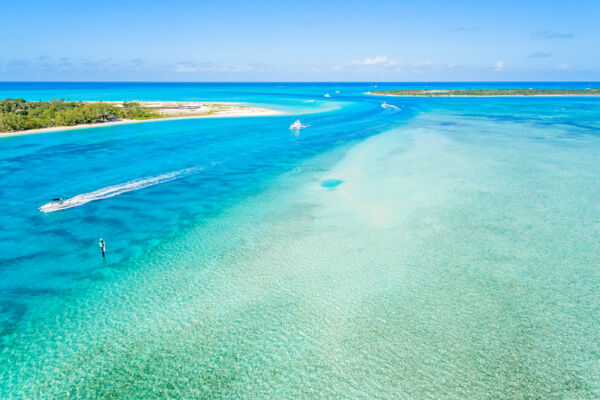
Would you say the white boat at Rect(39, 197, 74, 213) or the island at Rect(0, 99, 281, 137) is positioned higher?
the island at Rect(0, 99, 281, 137)

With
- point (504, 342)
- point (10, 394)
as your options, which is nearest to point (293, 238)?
point (504, 342)

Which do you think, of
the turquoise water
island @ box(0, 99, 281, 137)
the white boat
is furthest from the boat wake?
island @ box(0, 99, 281, 137)

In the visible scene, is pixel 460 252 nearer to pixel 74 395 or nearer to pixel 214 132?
pixel 74 395

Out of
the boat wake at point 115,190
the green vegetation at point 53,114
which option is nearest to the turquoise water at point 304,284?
the boat wake at point 115,190

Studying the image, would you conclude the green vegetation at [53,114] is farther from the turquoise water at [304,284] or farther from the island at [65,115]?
the turquoise water at [304,284]

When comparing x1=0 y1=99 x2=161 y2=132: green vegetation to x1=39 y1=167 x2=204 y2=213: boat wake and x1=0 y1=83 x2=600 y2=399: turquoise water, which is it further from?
x1=39 y1=167 x2=204 y2=213: boat wake

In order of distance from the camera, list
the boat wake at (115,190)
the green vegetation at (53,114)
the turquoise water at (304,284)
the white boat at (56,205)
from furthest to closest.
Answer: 1. the green vegetation at (53,114)
2. the boat wake at (115,190)
3. the white boat at (56,205)
4. the turquoise water at (304,284)

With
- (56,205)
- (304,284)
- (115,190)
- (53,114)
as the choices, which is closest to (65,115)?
(53,114)

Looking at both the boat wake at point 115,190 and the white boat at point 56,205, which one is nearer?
the white boat at point 56,205
